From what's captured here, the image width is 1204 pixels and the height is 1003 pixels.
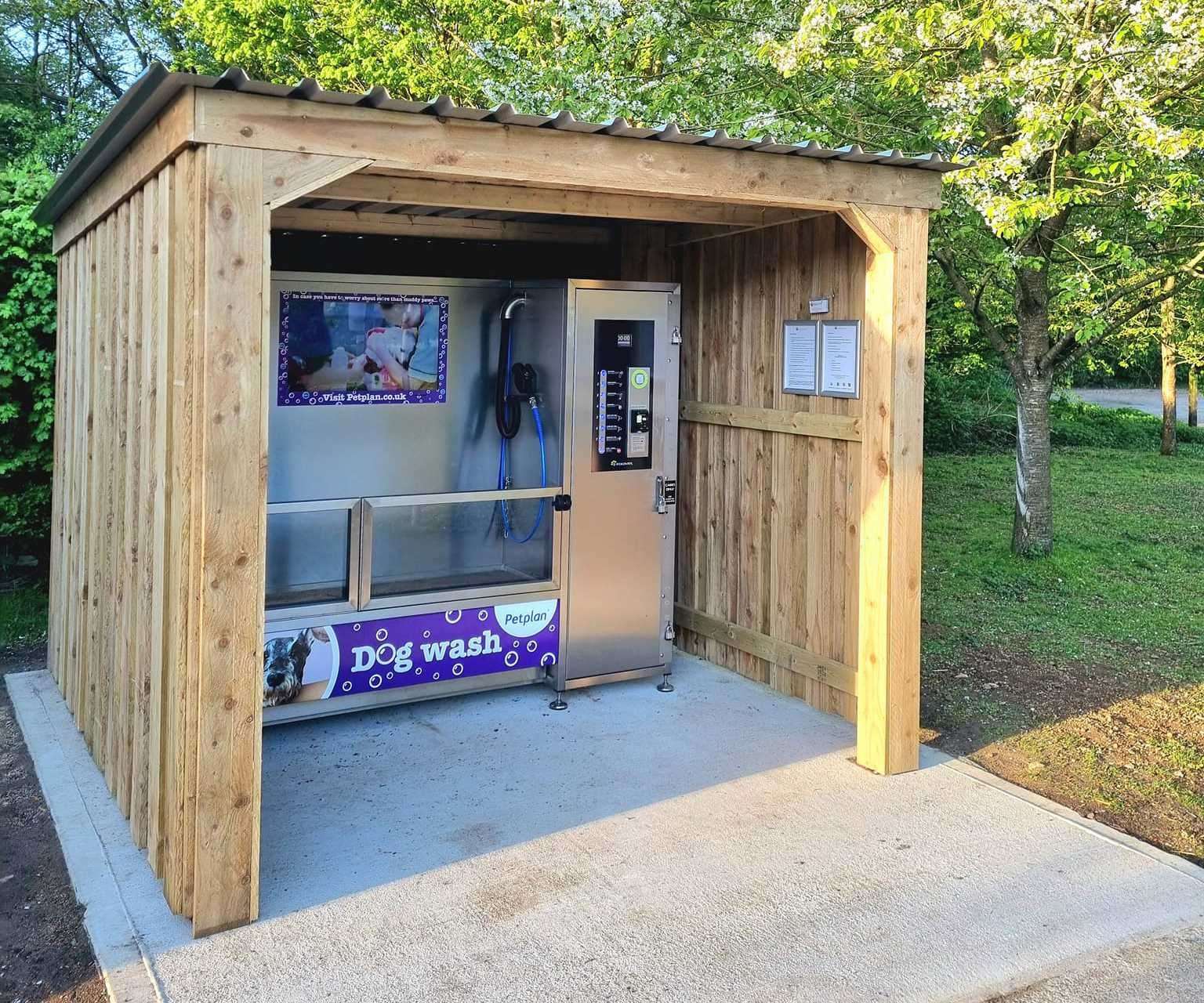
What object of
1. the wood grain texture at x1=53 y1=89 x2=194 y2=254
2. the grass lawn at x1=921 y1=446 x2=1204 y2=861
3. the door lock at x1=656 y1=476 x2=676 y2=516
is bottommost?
the grass lawn at x1=921 y1=446 x2=1204 y2=861

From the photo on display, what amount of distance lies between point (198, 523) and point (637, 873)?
177 cm

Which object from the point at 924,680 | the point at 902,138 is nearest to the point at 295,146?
the point at 924,680

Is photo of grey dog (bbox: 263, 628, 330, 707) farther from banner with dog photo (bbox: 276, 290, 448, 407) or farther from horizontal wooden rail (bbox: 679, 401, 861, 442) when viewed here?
horizontal wooden rail (bbox: 679, 401, 861, 442)

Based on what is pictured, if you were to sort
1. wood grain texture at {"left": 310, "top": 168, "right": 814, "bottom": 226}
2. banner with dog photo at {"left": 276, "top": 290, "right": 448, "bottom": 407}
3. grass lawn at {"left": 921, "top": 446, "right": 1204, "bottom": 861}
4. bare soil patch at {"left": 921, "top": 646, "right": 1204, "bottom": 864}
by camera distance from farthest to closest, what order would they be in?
banner with dog photo at {"left": 276, "top": 290, "right": 448, "bottom": 407} → grass lawn at {"left": 921, "top": 446, "right": 1204, "bottom": 861} → bare soil patch at {"left": 921, "top": 646, "right": 1204, "bottom": 864} → wood grain texture at {"left": 310, "top": 168, "right": 814, "bottom": 226}

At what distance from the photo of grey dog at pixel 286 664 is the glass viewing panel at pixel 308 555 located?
0.73 ft

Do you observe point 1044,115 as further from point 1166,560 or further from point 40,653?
Result: point 40,653

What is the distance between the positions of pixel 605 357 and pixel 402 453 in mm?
1097

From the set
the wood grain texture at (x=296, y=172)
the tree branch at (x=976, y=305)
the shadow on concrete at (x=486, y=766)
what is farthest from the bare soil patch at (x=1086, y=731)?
the wood grain texture at (x=296, y=172)

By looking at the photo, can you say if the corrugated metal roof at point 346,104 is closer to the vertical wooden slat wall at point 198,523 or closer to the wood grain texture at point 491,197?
the vertical wooden slat wall at point 198,523

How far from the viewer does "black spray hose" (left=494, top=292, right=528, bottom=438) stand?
18.8 feet

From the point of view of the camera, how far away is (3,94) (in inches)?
553

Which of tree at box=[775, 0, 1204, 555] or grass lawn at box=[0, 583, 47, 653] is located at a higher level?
tree at box=[775, 0, 1204, 555]

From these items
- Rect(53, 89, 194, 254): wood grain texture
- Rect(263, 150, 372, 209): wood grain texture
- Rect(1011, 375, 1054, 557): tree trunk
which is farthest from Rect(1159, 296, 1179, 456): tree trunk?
Rect(263, 150, 372, 209): wood grain texture

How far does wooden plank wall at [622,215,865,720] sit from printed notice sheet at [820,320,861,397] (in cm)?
6
